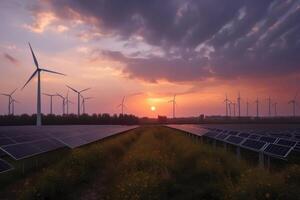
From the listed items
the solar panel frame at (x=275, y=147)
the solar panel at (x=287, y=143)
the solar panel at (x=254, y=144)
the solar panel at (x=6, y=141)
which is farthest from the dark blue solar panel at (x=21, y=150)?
the solar panel at (x=287, y=143)

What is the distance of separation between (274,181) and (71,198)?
7.20 m

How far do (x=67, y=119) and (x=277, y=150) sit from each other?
98.2m

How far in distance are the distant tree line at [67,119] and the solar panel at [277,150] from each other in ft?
295

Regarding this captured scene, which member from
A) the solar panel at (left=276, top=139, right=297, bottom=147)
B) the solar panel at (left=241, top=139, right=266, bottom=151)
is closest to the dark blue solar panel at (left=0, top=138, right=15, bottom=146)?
the solar panel at (left=241, top=139, right=266, bottom=151)

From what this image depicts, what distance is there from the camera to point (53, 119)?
352ft

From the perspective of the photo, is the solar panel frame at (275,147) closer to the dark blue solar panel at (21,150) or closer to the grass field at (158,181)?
the grass field at (158,181)

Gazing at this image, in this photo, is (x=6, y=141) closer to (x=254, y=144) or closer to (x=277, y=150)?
(x=254, y=144)

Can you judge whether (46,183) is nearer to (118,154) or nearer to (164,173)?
(164,173)

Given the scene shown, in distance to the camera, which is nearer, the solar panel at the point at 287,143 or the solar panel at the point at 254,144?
the solar panel at the point at 287,143

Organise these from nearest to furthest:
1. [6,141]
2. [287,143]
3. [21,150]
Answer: [21,150] → [287,143] → [6,141]

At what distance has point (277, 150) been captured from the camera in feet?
54.1

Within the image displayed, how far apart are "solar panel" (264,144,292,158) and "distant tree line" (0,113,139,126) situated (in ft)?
295

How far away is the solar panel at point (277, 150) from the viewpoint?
51.2ft

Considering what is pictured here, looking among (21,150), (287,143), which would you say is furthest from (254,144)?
(21,150)
